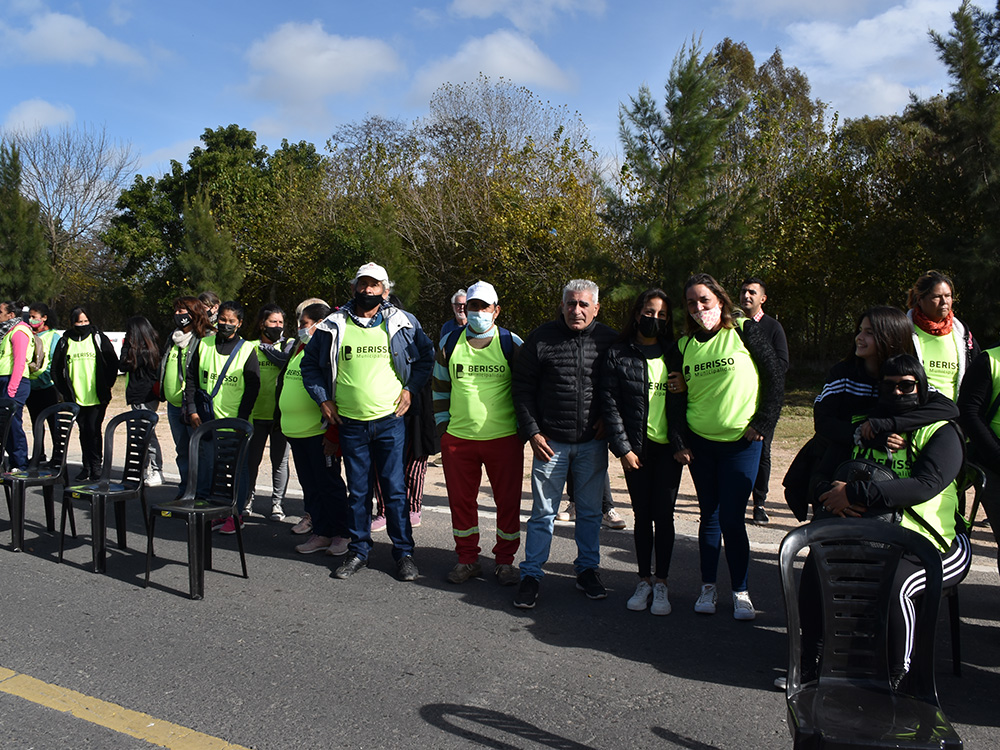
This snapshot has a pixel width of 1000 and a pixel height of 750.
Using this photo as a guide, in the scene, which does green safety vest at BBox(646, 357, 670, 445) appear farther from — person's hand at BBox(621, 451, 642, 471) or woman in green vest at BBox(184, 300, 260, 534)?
woman in green vest at BBox(184, 300, 260, 534)

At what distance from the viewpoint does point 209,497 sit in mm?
5586

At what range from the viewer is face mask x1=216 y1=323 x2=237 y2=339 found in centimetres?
666

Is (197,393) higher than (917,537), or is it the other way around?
(197,393)

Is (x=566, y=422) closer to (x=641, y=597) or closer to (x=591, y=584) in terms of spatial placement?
(x=591, y=584)

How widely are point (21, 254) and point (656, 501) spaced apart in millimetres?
30641

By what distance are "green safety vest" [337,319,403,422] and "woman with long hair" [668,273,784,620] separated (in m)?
1.95

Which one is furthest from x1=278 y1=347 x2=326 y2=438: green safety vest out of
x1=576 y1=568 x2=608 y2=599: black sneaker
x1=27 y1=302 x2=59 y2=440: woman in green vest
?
x1=27 y1=302 x2=59 y2=440: woman in green vest

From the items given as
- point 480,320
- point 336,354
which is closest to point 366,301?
point 336,354

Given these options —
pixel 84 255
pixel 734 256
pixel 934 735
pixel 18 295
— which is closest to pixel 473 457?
pixel 934 735

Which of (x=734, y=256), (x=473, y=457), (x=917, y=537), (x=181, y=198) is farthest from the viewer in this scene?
(x=181, y=198)

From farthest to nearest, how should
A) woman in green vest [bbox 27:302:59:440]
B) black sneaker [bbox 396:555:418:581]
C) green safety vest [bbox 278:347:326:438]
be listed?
woman in green vest [bbox 27:302:59:440], green safety vest [bbox 278:347:326:438], black sneaker [bbox 396:555:418:581]

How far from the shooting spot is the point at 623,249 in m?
17.7

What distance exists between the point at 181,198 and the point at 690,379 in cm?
3141

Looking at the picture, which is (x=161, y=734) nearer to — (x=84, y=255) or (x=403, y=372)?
(x=403, y=372)
